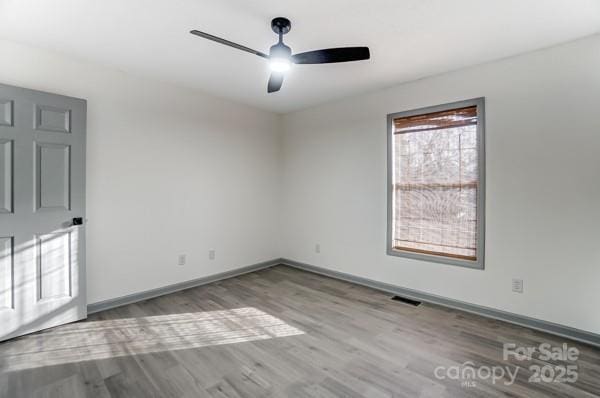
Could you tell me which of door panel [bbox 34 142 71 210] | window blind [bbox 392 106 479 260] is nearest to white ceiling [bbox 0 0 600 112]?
window blind [bbox 392 106 479 260]

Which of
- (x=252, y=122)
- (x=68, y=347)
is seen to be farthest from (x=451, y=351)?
(x=252, y=122)

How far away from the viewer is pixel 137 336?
2.52 metres

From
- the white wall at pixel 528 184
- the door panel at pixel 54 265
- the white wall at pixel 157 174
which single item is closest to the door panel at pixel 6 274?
the door panel at pixel 54 265

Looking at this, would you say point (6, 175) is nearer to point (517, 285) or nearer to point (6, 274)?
point (6, 274)

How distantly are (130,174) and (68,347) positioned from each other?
1.73 metres

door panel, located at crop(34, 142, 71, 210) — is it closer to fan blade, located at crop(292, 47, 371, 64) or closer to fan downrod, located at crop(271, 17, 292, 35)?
fan downrod, located at crop(271, 17, 292, 35)

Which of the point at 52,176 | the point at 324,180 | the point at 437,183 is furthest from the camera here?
the point at 324,180

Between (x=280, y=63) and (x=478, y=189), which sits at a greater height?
(x=280, y=63)

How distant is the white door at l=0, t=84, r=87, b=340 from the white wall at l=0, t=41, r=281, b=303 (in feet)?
0.65

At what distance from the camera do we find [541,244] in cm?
265

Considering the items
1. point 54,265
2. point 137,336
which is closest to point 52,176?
point 54,265

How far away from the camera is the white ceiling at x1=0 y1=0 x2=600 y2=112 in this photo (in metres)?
2.06

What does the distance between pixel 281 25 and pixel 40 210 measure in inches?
104

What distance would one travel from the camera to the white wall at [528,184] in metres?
2.45
